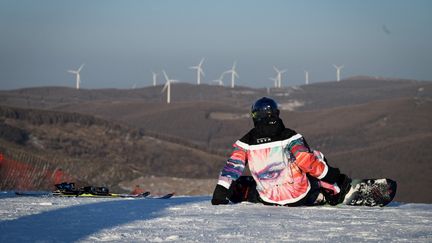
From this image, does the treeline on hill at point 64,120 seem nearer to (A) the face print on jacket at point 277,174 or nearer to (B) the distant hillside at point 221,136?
(B) the distant hillside at point 221,136

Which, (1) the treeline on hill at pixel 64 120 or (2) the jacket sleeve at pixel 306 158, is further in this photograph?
(1) the treeline on hill at pixel 64 120

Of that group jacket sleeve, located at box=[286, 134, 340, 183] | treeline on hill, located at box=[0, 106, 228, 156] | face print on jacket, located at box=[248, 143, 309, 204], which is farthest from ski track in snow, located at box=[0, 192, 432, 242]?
treeline on hill, located at box=[0, 106, 228, 156]

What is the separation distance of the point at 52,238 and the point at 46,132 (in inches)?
2888

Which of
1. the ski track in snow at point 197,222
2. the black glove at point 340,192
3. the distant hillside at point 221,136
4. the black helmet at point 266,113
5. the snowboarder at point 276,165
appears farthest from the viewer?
the distant hillside at point 221,136

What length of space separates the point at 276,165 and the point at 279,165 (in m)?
0.04

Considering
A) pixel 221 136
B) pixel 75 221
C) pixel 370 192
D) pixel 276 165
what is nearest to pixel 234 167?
pixel 276 165

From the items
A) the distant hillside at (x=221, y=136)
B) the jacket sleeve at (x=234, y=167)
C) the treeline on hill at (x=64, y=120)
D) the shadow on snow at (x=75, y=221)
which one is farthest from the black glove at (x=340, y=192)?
the treeline on hill at (x=64, y=120)

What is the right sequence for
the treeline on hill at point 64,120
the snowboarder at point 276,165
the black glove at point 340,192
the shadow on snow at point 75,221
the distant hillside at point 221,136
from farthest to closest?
1. the treeline on hill at point 64,120
2. the distant hillside at point 221,136
3. the black glove at point 340,192
4. the snowboarder at point 276,165
5. the shadow on snow at point 75,221

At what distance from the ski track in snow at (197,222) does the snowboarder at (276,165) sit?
352 mm

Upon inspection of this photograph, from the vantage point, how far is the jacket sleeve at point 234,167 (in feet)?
45.0

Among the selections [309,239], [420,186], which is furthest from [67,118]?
[309,239]

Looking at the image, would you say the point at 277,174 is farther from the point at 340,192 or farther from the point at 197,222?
the point at 197,222

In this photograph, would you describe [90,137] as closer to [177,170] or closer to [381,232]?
[177,170]

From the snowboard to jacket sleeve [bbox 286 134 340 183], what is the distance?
776 millimetres
